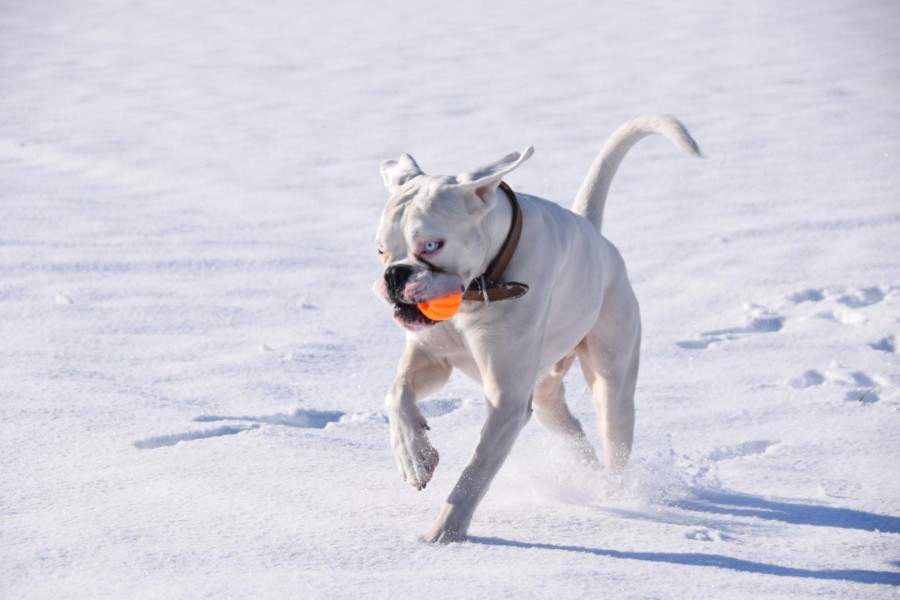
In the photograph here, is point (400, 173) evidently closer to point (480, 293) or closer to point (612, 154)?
point (480, 293)

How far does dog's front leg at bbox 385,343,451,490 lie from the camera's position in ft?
11.2

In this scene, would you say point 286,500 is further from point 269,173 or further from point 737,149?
point 737,149

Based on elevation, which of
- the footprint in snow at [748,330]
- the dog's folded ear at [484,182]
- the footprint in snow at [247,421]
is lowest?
the footprint in snow at [748,330]

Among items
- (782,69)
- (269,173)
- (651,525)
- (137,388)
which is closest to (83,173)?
(269,173)

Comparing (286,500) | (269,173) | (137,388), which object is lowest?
(269,173)

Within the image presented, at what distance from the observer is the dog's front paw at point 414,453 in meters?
3.39

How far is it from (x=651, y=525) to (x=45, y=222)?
17.7ft

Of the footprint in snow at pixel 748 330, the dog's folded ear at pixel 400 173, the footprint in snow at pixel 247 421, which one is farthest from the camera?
the footprint in snow at pixel 748 330

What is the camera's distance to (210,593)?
9.25 ft

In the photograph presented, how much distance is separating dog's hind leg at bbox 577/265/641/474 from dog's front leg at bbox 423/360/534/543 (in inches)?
31.3

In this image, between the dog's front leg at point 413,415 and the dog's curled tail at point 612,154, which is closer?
the dog's front leg at point 413,415

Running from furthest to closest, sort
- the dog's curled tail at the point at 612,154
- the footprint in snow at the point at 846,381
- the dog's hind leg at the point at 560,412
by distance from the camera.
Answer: the footprint in snow at the point at 846,381 → the dog's curled tail at the point at 612,154 → the dog's hind leg at the point at 560,412

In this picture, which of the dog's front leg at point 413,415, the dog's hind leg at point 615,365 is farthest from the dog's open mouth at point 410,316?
the dog's hind leg at point 615,365

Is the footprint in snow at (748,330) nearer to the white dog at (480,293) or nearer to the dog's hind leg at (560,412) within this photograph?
the dog's hind leg at (560,412)
